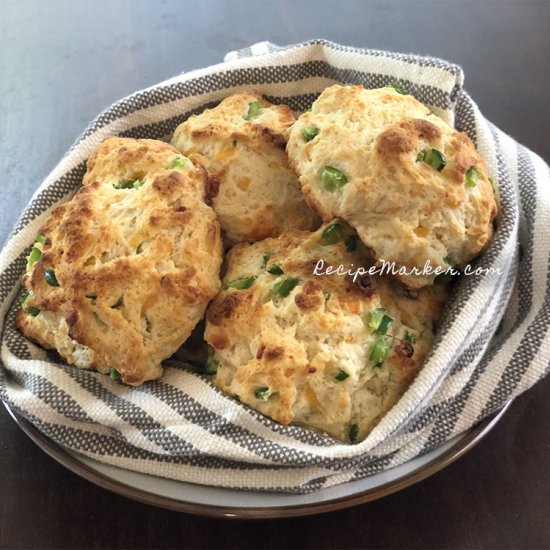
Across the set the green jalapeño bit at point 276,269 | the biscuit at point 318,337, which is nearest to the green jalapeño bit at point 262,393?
the biscuit at point 318,337

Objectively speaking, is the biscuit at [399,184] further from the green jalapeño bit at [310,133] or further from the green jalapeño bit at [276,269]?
the green jalapeño bit at [276,269]

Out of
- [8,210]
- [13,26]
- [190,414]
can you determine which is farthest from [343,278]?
[13,26]

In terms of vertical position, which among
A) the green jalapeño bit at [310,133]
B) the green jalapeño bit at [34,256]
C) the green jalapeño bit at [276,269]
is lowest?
the green jalapeño bit at [276,269]

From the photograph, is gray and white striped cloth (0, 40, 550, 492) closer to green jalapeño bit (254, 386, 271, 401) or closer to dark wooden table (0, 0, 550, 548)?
green jalapeño bit (254, 386, 271, 401)

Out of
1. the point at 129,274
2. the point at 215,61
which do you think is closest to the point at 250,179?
the point at 129,274

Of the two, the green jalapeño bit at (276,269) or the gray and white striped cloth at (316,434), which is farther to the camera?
the green jalapeño bit at (276,269)

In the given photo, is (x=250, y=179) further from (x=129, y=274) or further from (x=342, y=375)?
(x=342, y=375)

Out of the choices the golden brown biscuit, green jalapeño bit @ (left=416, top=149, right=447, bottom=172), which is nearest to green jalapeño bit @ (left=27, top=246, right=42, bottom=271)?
the golden brown biscuit

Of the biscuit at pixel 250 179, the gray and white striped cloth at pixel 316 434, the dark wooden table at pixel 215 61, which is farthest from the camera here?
the biscuit at pixel 250 179
